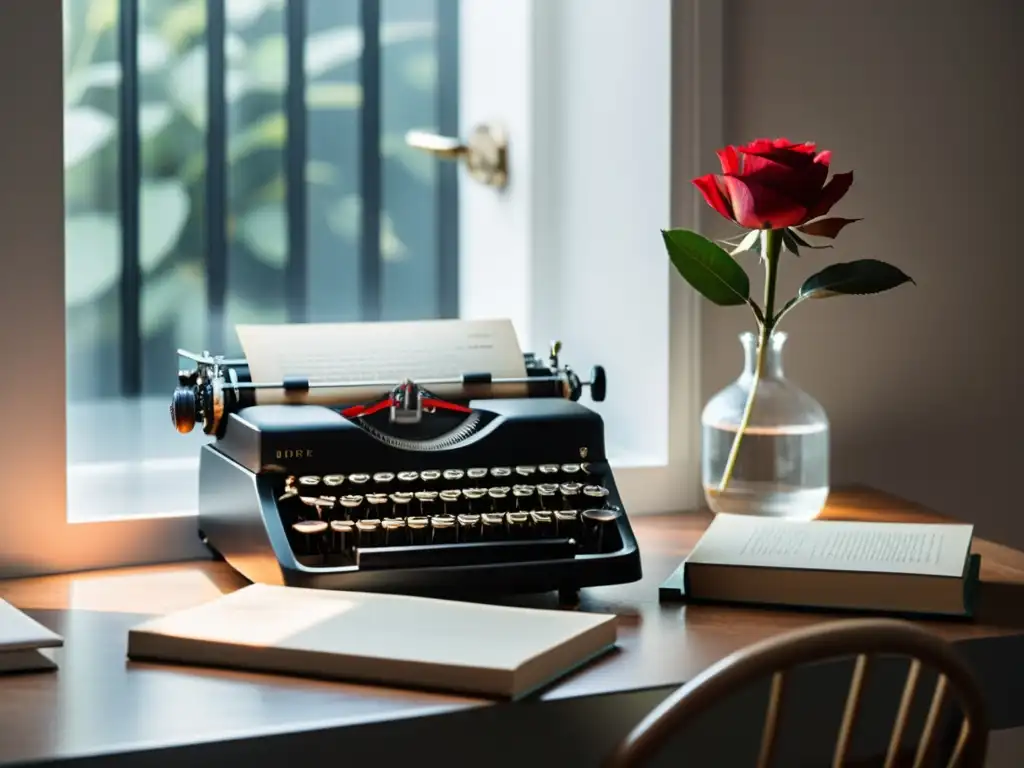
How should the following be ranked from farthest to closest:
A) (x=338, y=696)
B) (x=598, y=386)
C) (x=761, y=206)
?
(x=598, y=386), (x=761, y=206), (x=338, y=696)

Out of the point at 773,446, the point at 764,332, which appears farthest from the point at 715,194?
the point at 773,446

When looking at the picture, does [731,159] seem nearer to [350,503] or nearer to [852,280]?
[852,280]

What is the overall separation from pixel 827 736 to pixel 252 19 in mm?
1343

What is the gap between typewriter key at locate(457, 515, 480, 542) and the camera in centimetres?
138

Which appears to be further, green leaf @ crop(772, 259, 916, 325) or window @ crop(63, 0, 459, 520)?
window @ crop(63, 0, 459, 520)

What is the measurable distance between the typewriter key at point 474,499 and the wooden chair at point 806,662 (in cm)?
52

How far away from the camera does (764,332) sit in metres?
1.65

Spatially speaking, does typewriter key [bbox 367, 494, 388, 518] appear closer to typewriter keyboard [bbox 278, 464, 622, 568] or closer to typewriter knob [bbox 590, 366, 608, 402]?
typewriter keyboard [bbox 278, 464, 622, 568]

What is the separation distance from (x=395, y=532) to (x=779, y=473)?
539 millimetres

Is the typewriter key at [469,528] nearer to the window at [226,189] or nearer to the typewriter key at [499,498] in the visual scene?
the typewriter key at [499,498]

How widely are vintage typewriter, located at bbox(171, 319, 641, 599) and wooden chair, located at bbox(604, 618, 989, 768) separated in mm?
452

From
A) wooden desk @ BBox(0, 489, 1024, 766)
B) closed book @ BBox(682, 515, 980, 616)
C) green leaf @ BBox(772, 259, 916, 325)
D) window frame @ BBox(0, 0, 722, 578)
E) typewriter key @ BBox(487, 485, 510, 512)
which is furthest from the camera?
green leaf @ BBox(772, 259, 916, 325)

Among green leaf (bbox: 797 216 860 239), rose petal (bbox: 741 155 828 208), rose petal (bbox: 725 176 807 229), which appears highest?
rose petal (bbox: 741 155 828 208)

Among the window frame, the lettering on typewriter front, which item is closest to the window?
the window frame
